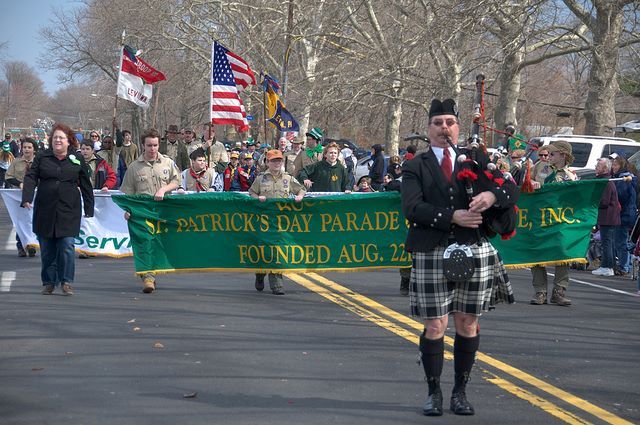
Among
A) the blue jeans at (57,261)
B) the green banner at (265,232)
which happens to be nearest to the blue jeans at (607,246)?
the green banner at (265,232)

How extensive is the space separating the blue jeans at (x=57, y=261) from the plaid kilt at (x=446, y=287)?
659 centimetres

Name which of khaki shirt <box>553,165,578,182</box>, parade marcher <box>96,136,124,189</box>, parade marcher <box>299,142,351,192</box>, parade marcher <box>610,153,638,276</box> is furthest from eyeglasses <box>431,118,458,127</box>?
parade marcher <box>96,136,124,189</box>

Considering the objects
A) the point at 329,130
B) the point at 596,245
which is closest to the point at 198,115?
the point at 329,130

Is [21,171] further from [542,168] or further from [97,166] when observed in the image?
[542,168]

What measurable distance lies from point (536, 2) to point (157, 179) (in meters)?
17.2

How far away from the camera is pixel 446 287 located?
690 cm

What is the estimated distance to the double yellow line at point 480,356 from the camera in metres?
7.21

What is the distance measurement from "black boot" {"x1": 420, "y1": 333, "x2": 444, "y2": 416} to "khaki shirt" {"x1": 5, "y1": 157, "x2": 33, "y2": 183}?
12.3 m

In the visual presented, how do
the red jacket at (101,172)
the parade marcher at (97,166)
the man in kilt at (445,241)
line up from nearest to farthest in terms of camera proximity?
the man in kilt at (445,241) → the parade marcher at (97,166) → the red jacket at (101,172)

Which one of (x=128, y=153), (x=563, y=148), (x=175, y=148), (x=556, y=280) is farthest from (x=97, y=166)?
(x=556, y=280)

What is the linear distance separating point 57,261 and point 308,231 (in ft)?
9.40

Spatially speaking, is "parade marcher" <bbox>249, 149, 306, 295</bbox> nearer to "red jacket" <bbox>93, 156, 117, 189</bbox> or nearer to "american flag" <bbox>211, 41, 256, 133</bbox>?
"american flag" <bbox>211, 41, 256, 133</bbox>

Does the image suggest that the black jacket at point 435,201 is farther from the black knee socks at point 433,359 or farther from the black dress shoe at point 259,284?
the black dress shoe at point 259,284

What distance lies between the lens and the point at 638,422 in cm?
698
